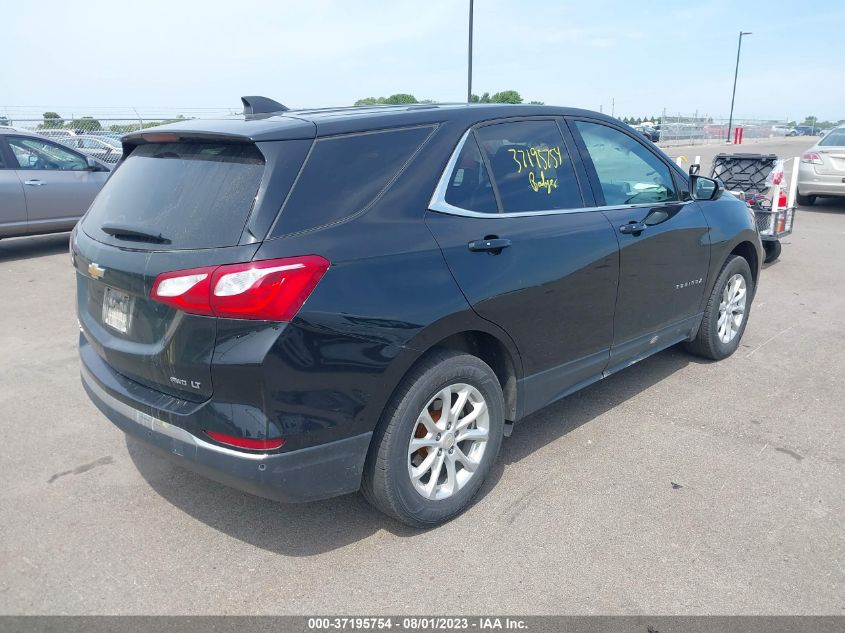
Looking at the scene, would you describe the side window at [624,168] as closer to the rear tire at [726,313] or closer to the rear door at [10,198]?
the rear tire at [726,313]

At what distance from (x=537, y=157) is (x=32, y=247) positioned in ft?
29.2

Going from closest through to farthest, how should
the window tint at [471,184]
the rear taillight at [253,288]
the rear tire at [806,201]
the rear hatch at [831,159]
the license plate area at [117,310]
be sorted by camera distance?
the rear taillight at [253,288], the license plate area at [117,310], the window tint at [471,184], the rear hatch at [831,159], the rear tire at [806,201]

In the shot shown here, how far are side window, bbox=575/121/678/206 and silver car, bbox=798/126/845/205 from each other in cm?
972

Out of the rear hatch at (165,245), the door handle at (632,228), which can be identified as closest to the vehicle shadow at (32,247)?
the rear hatch at (165,245)

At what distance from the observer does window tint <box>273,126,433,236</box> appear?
2.64 metres

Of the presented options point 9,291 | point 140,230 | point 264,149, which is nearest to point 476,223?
point 264,149

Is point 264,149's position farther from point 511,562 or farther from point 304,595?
point 511,562

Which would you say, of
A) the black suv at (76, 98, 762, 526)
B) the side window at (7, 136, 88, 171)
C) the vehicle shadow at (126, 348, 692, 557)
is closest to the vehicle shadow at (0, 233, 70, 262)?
the side window at (7, 136, 88, 171)

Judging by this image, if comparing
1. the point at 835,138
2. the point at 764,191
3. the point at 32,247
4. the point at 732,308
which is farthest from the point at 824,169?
the point at 32,247

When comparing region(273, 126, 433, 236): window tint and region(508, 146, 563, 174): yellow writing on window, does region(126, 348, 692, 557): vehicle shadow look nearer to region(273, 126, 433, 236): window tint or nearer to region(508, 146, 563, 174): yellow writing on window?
region(273, 126, 433, 236): window tint

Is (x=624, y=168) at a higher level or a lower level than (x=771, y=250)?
higher

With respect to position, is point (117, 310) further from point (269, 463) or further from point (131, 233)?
point (269, 463)

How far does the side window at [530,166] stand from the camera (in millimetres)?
3396

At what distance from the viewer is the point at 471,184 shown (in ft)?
10.6
